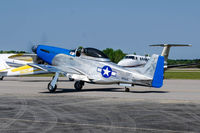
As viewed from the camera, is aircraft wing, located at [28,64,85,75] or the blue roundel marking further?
aircraft wing, located at [28,64,85,75]

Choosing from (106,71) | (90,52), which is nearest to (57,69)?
(90,52)

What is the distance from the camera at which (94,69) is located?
19.9 meters

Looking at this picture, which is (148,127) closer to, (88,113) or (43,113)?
(88,113)

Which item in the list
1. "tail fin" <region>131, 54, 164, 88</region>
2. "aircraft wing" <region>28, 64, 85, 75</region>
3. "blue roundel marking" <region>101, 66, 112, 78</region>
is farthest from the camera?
"aircraft wing" <region>28, 64, 85, 75</region>

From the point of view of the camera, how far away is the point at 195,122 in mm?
9281

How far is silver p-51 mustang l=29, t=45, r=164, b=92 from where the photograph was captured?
18.1 m

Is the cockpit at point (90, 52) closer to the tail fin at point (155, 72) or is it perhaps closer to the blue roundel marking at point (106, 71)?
the blue roundel marking at point (106, 71)

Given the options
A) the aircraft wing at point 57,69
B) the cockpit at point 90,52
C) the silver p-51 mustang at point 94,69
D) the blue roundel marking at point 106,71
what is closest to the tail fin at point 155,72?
the silver p-51 mustang at point 94,69

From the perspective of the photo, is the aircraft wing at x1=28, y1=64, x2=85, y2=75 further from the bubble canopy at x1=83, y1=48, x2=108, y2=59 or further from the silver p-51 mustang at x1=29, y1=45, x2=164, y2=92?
the bubble canopy at x1=83, y1=48, x2=108, y2=59

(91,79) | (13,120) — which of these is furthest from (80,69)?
(13,120)

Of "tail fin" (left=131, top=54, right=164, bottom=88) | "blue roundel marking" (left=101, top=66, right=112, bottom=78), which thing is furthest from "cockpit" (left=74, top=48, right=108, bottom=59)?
"tail fin" (left=131, top=54, right=164, bottom=88)

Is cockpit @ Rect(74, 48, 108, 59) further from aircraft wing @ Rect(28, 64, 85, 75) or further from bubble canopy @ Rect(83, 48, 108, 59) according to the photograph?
aircraft wing @ Rect(28, 64, 85, 75)

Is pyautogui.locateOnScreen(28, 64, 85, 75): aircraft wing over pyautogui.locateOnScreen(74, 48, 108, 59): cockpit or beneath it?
beneath

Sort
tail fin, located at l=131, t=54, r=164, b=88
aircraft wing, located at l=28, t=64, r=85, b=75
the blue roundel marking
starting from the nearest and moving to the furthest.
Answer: tail fin, located at l=131, t=54, r=164, b=88, the blue roundel marking, aircraft wing, located at l=28, t=64, r=85, b=75
